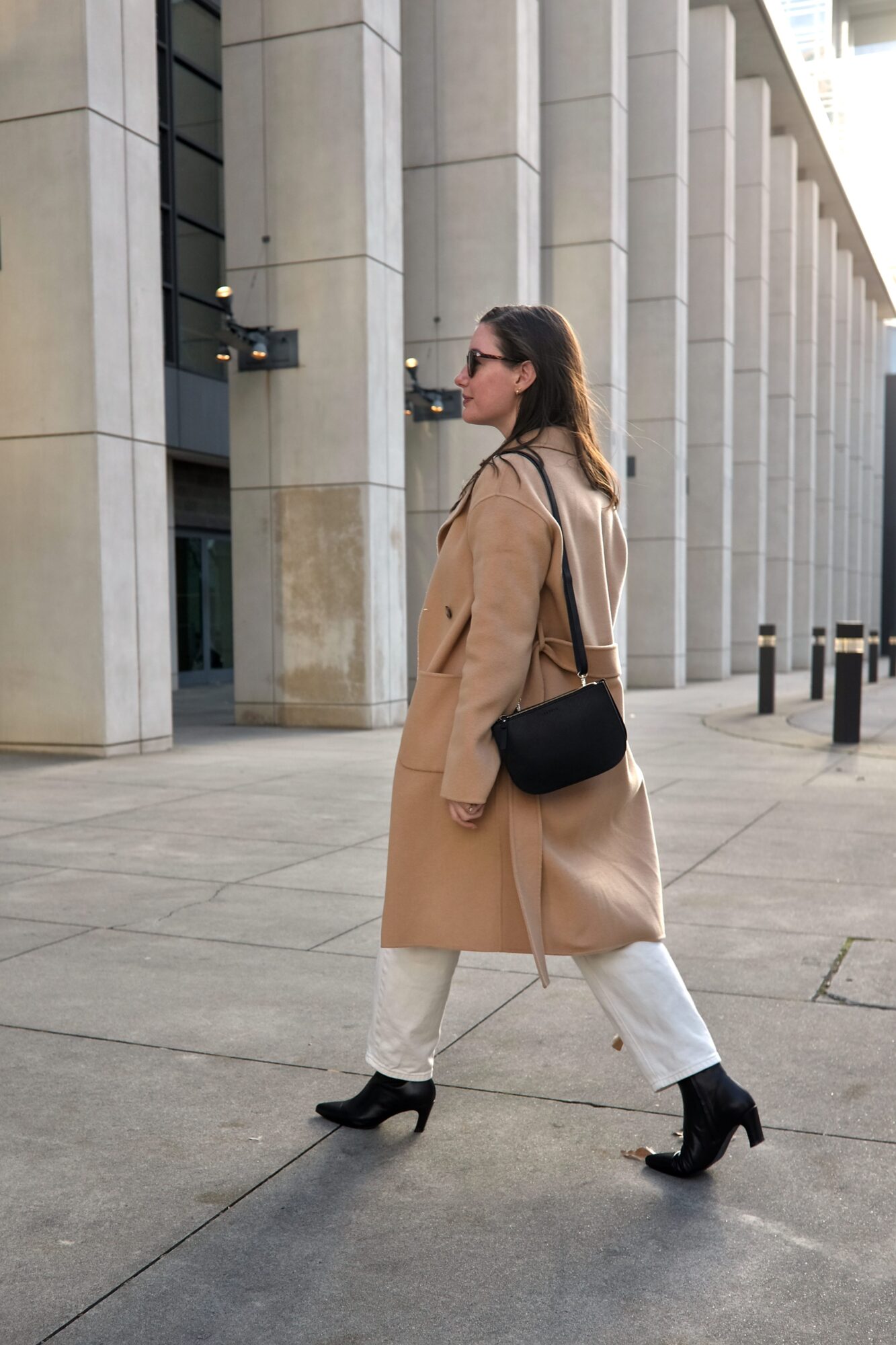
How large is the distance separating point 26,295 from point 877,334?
47.7 m

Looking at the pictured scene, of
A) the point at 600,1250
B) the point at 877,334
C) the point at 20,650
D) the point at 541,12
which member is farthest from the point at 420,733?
the point at 877,334

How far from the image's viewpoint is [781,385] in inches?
1342

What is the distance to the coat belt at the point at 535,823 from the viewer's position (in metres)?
2.89

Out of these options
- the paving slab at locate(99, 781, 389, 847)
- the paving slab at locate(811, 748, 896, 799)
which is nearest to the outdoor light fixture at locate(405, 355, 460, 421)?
the paving slab at locate(811, 748, 896, 799)

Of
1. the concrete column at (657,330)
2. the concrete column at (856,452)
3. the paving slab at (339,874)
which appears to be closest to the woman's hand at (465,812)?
the paving slab at (339,874)

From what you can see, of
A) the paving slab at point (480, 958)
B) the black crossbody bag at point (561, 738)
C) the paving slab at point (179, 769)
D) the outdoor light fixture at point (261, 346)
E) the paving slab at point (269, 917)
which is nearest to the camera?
the black crossbody bag at point (561, 738)

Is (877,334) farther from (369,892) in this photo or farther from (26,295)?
(369,892)

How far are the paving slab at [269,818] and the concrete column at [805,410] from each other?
2944cm

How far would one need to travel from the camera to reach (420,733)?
303 cm

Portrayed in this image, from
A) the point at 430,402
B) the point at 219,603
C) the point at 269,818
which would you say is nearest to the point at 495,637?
the point at 269,818

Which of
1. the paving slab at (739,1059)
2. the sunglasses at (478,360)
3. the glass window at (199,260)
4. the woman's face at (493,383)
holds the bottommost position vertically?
the paving slab at (739,1059)

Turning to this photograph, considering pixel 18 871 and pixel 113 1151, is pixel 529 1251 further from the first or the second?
pixel 18 871

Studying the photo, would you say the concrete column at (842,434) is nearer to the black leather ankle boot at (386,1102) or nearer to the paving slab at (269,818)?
the paving slab at (269,818)

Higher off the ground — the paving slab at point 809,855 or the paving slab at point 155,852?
the paving slab at point 155,852
